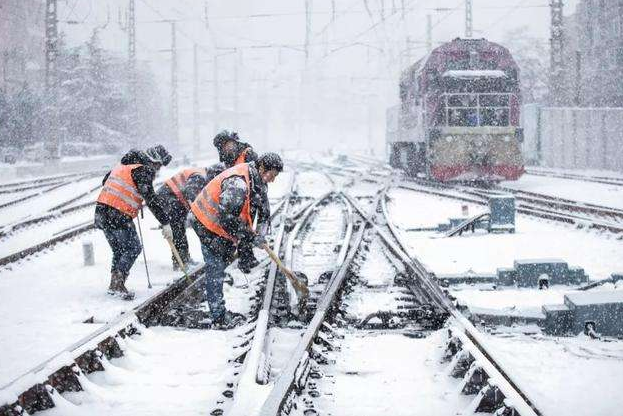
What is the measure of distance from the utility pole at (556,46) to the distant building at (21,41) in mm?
33071

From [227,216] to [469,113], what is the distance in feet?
43.2

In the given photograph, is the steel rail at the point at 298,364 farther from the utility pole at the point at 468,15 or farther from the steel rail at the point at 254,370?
the utility pole at the point at 468,15

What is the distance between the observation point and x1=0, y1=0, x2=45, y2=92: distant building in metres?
43.0

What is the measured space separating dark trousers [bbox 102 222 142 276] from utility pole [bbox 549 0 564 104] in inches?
882

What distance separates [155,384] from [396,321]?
2049 mm

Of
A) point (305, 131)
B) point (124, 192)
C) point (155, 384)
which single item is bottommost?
point (155, 384)

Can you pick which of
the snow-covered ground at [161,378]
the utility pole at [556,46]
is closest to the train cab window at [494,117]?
the utility pole at [556,46]

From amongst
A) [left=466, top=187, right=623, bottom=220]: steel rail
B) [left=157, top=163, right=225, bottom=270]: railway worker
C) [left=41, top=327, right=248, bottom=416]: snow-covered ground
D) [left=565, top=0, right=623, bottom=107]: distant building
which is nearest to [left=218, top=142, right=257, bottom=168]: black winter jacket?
[left=157, top=163, right=225, bottom=270]: railway worker

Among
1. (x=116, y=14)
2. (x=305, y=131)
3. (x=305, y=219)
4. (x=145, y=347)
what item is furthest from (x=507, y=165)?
(x=305, y=131)

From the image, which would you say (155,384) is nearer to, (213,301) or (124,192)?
(213,301)

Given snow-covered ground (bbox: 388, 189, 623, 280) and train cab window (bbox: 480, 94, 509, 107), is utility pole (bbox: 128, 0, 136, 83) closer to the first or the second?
train cab window (bbox: 480, 94, 509, 107)

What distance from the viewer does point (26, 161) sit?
3070 centimetres

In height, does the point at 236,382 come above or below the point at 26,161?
below

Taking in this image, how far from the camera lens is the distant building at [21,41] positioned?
43.0 metres
